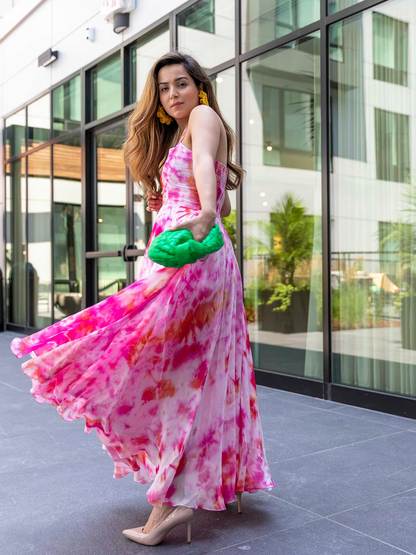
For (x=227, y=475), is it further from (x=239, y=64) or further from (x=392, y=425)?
(x=239, y=64)

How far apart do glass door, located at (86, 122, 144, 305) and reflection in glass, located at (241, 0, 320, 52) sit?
8.00 feet

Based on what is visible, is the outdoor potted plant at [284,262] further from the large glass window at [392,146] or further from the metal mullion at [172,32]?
the metal mullion at [172,32]

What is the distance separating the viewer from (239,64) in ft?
18.3

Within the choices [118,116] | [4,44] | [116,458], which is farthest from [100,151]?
[116,458]

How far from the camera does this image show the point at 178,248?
183cm

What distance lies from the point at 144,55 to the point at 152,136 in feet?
16.7

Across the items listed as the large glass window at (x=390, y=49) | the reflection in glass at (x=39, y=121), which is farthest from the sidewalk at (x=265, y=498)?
the reflection in glass at (x=39, y=121)

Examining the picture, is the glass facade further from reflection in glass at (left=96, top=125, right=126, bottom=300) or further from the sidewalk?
the sidewalk

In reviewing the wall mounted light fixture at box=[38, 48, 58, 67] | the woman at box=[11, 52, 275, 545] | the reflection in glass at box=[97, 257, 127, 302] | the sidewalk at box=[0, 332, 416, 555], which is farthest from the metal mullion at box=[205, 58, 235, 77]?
the wall mounted light fixture at box=[38, 48, 58, 67]

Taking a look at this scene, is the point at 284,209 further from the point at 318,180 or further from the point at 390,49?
the point at 390,49

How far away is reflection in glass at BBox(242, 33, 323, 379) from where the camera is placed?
4887 mm

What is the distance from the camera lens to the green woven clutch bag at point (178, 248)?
6.03ft

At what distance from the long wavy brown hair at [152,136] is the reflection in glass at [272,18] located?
2.96m

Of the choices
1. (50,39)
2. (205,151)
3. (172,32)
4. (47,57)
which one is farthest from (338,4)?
(50,39)
